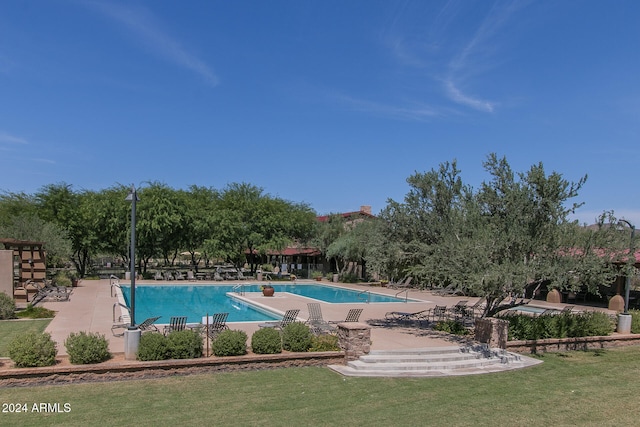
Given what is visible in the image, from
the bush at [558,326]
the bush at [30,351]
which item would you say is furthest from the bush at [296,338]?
the bush at [558,326]

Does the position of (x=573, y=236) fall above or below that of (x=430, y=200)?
below

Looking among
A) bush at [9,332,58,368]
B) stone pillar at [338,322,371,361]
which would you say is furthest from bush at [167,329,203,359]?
stone pillar at [338,322,371,361]

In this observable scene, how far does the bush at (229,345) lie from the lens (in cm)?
1146

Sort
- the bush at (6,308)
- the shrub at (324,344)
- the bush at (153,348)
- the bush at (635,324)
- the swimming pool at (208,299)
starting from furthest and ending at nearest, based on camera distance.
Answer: the swimming pool at (208,299)
the bush at (6,308)
the bush at (635,324)
the shrub at (324,344)
the bush at (153,348)

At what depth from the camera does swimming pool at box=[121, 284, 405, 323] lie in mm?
22530

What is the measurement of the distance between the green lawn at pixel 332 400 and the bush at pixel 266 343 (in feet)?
2.09

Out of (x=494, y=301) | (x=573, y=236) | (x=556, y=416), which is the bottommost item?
(x=556, y=416)

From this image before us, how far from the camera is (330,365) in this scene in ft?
39.7

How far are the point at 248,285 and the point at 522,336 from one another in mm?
25406

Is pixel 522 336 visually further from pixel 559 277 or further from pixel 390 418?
pixel 390 418

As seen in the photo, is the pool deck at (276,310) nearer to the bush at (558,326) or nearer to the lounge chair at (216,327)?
the lounge chair at (216,327)

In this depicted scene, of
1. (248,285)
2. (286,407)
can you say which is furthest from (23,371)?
(248,285)

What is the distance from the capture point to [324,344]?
→ 41.3ft

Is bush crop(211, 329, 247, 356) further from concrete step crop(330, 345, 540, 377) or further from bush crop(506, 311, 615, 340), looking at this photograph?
bush crop(506, 311, 615, 340)
